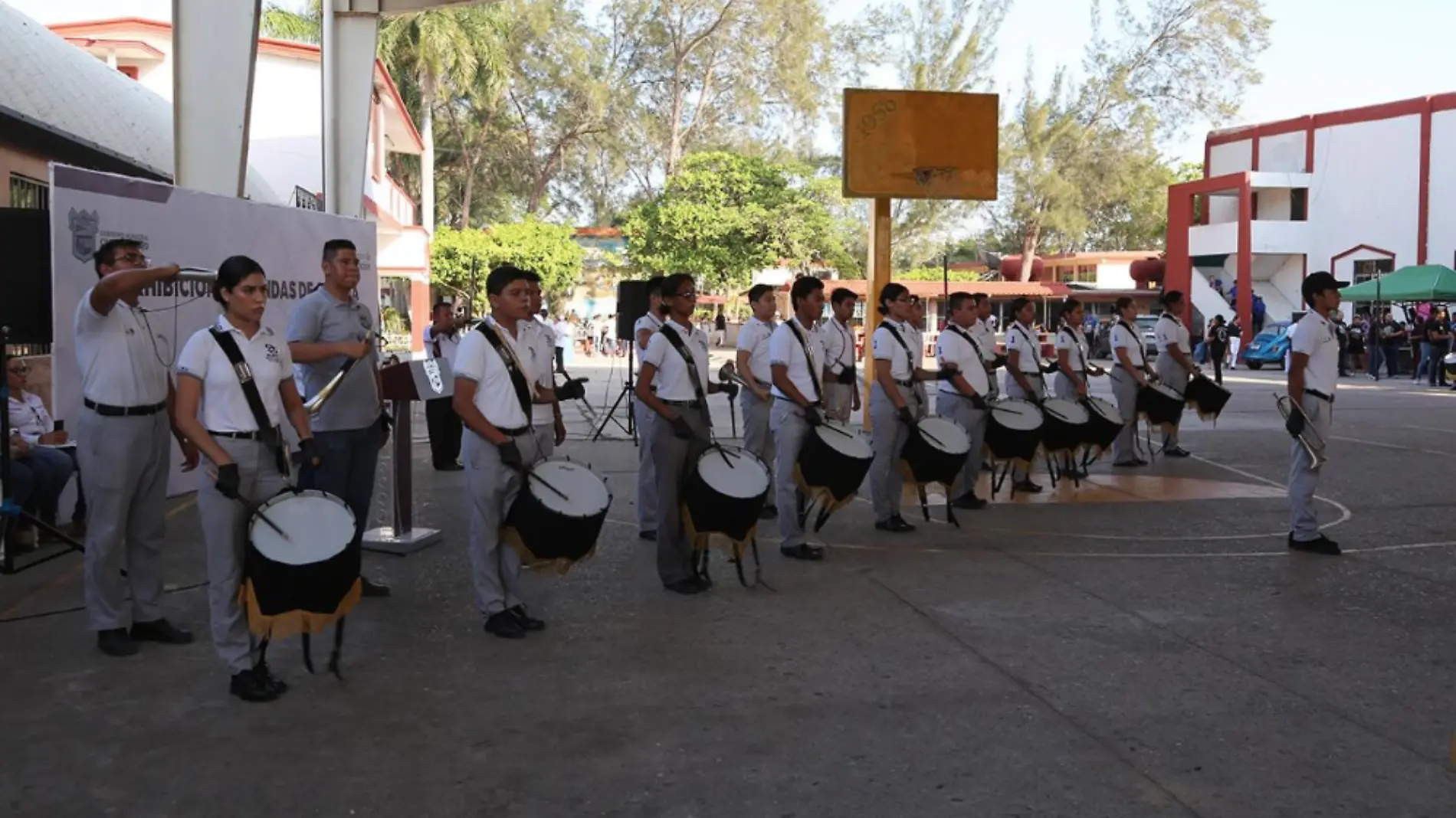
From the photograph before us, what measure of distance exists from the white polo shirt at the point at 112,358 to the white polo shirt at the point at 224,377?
63 cm

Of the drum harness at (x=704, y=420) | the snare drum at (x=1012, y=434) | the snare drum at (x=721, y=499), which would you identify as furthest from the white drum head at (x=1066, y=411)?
the snare drum at (x=721, y=499)

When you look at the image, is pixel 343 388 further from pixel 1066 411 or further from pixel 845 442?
pixel 1066 411

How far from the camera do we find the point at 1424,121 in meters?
36.6

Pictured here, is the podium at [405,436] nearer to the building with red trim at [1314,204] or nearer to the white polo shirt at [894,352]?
the white polo shirt at [894,352]

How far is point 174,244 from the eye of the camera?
9359 millimetres

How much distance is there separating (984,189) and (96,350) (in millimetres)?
11784

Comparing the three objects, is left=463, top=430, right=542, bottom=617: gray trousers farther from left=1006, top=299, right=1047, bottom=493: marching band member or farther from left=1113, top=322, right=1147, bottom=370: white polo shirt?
left=1113, top=322, right=1147, bottom=370: white polo shirt

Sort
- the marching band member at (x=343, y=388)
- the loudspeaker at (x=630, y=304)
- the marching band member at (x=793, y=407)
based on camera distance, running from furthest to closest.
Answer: the loudspeaker at (x=630, y=304), the marching band member at (x=793, y=407), the marching band member at (x=343, y=388)

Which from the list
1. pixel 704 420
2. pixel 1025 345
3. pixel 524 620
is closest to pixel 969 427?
pixel 1025 345

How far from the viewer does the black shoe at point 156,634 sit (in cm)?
589

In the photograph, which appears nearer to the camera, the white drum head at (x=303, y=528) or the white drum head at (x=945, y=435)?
the white drum head at (x=303, y=528)

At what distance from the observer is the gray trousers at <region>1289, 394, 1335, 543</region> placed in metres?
7.97

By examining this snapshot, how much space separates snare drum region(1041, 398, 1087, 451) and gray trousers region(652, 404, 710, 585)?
423 centimetres

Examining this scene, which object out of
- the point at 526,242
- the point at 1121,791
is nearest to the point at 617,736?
the point at 1121,791
